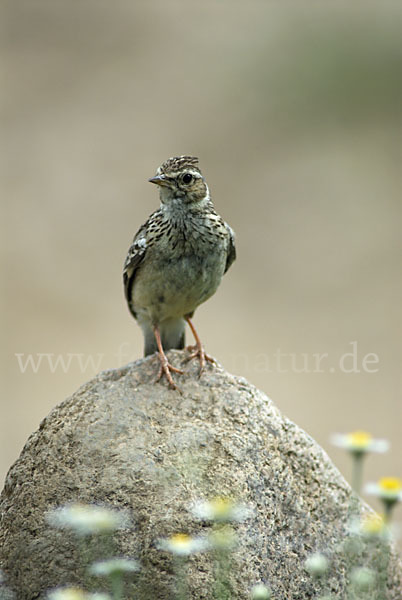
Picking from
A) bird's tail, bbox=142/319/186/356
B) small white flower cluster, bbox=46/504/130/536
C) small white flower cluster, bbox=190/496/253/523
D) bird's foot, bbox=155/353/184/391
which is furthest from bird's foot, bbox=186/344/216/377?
small white flower cluster, bbox=46/504/130/536

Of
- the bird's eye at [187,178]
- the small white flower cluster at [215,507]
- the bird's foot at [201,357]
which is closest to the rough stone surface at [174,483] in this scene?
the small white flower cluster at [215,507]

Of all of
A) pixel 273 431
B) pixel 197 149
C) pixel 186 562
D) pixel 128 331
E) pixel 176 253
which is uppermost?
pixel 197 149

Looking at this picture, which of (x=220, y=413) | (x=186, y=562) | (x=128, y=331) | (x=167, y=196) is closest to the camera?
(x=186, y=562)

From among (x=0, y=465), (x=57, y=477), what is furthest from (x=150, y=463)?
(x=0, y=465)

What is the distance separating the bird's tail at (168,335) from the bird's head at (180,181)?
1115 mm

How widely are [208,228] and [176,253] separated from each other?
0.30 m

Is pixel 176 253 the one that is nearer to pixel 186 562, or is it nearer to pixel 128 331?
pixel 186 562

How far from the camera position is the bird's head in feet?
21.4

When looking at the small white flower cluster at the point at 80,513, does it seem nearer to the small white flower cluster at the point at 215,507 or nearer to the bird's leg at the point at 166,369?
the small white flower cluster at the point at 215,507

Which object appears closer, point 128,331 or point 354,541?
point 354,541

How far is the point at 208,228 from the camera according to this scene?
6.78m

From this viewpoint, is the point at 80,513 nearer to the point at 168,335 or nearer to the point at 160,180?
the point at 160,180

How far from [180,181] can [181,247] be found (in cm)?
48

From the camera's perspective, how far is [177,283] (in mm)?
6770
